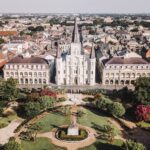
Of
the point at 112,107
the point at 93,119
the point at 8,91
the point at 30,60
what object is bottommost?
the point at 93,119

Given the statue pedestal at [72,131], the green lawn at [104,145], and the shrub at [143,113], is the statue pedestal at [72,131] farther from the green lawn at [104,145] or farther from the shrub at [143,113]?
the shrub at [143,113]

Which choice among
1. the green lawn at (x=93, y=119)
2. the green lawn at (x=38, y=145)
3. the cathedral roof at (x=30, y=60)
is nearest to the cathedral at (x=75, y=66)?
the cathedral roof at (x=30, y=60)

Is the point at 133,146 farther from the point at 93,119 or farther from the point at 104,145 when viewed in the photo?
the point at 93,119

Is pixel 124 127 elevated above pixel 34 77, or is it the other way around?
pixel 34 77

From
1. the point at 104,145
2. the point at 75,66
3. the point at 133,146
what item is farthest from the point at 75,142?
the point at 75,66

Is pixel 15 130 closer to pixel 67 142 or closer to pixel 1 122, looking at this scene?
pixel 1 122

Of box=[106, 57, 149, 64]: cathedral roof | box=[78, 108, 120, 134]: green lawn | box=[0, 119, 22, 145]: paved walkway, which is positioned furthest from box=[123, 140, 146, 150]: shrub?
box=[106, 57, 149, 64]: cathedral roof

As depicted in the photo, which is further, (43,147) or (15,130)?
(15,130)

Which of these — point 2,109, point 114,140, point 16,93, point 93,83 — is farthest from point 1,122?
point 93,83
